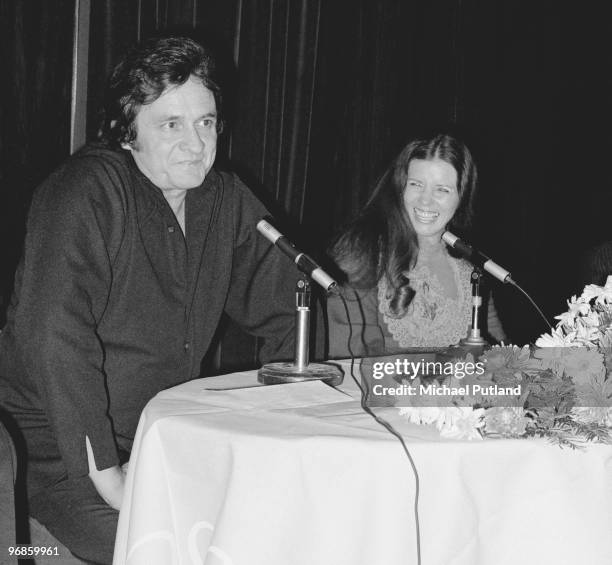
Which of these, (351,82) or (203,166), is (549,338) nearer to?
(203,166)

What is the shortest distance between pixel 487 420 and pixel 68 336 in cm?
86

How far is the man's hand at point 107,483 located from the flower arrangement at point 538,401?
26.0 inches

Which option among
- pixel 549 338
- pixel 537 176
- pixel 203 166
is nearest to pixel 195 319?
pixel 203 166

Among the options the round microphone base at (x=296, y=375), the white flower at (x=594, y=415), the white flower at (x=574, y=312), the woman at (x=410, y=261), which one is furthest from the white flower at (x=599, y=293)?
the woman at (x=410, y=261)

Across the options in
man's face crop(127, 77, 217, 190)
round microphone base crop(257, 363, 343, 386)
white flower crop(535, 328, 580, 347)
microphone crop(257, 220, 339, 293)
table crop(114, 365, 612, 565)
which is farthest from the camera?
man's face crop(127, 77, 217, 190)

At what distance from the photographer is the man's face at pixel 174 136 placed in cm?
198

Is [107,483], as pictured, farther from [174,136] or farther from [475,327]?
[475,327]

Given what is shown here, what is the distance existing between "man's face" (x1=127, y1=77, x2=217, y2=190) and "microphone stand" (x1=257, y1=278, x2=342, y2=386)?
39 cm

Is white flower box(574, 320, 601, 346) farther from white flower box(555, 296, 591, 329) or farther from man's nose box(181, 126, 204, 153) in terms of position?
man's nose box(181, 126, 204, 153)

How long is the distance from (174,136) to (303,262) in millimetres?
471

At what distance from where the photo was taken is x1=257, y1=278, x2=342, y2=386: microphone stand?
187cm

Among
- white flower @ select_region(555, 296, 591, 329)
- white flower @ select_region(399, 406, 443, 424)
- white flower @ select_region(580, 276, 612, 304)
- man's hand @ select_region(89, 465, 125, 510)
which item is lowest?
man's hand @ select_region(89, 465, 125, 510)

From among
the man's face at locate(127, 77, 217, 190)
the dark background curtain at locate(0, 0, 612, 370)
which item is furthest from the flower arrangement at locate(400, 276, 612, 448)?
the dark background curtain at locate(0, 0, 612, 370)

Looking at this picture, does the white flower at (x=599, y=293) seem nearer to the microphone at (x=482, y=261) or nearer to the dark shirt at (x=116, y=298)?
the microphone at (x=482, y=261)
